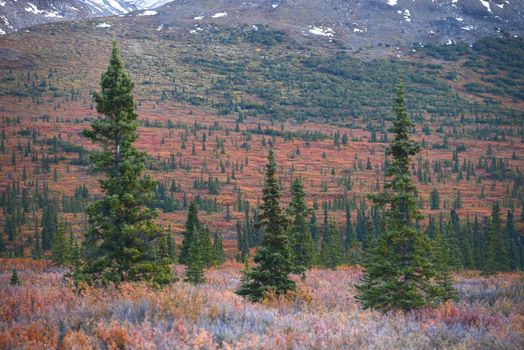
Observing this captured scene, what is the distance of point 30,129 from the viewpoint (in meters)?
115

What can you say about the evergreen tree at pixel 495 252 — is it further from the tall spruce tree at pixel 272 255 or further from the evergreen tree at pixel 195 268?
the tall spruce tree at pixel 272 255

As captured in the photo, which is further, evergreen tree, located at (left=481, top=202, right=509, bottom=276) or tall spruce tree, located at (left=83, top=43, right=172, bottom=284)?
evergreen tree, located at (left=481, top=202, right=509, bottom=276)

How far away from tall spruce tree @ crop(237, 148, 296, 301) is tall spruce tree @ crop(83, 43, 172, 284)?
105 inches

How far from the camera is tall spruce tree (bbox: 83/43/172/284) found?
11680 millimetres

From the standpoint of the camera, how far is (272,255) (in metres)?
13.6

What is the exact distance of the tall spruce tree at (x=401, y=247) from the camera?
1188 cm

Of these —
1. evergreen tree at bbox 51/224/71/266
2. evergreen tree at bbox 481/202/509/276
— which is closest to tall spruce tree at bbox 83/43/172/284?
evergreen tree at bbox 51/224/71/266

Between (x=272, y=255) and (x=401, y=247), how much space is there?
136 inches

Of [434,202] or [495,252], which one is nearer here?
[495,252]

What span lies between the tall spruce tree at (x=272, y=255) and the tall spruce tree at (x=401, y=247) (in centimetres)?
241

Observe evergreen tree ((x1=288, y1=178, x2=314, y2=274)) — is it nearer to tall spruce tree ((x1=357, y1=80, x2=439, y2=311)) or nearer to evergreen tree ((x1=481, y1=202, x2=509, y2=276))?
tall spruce tree ((x1=357, y1=80, x2=439, y2=311))

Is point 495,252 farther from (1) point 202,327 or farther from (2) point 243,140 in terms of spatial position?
Answer: (2) point 243,140

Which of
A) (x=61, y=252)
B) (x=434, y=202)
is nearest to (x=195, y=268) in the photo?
(x=61, y=252)

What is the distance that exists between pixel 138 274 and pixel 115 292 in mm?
2845
